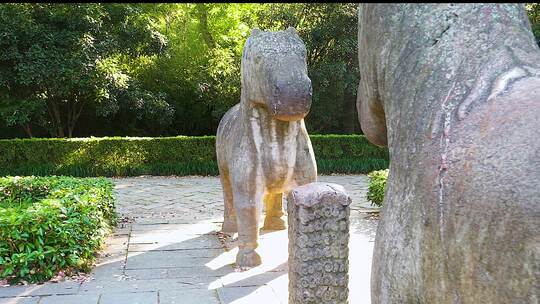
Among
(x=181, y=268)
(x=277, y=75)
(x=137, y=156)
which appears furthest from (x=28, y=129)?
(x=277, y=75)

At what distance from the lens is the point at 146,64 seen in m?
18.4

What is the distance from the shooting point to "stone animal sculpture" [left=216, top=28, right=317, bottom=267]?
477cm

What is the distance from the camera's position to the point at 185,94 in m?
18.3

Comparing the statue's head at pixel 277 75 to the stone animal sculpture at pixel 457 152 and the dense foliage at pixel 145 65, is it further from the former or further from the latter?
the dense foliage at pixel 145 65

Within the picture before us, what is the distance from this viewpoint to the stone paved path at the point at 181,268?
4559 millimetres

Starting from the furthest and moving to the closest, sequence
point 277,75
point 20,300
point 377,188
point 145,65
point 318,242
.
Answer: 1. point 145,65
2. point 377,188
3. point 277,75
4. point 20,300
5. point 318,242

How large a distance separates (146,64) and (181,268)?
13905mm

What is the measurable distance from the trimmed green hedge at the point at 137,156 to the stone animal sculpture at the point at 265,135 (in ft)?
29.3

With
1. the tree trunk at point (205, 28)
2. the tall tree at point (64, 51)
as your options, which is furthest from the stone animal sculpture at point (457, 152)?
the tree trunk at point (205, 28)

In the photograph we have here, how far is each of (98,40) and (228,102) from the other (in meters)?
3.88

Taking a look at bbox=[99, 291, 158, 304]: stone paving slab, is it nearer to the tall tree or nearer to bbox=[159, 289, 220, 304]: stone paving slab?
bbox=[159, 289, 220, 304]: stone paving slab

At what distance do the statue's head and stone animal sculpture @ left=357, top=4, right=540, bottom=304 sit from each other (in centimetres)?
335

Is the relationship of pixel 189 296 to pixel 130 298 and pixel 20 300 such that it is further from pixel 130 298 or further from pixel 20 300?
pixel 20 300

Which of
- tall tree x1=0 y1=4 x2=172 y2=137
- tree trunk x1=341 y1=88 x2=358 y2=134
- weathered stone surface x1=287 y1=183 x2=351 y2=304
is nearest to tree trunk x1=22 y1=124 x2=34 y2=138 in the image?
tall tree x1=0 y1=4 x2=172 y2=137
